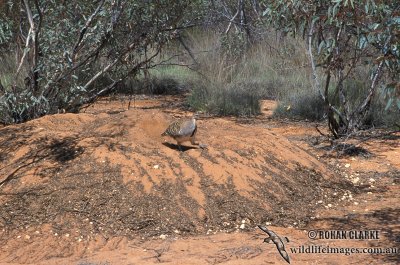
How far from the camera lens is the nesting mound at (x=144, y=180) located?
6090 millimetres

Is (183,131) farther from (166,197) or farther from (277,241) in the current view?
(277,241)

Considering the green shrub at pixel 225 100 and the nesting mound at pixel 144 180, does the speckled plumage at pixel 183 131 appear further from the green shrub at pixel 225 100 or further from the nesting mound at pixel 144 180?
the green shrub at pixel 225 100

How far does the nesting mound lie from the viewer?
6090 millimetres

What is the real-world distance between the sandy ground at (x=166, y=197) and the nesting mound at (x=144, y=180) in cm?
1

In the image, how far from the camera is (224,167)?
6.71 meters

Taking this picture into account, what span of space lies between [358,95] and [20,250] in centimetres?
731

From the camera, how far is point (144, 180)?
6.42 meters

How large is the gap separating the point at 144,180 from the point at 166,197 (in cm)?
30

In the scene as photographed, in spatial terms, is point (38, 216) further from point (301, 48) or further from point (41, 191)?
point (301, 48)

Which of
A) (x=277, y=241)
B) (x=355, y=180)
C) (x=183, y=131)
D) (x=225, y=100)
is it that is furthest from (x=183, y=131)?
(x=225, y=100)

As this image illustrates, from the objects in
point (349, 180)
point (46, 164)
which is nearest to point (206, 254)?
point (46, 164)

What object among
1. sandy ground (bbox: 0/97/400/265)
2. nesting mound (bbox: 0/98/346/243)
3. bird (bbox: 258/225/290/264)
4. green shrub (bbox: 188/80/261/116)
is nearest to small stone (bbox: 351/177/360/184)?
sandy ground (bbox: 0/97/400/265)

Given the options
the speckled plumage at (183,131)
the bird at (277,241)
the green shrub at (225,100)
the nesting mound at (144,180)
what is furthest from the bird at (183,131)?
the green shrub at (225,100)

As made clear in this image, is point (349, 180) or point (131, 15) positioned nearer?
point (349, 180)
